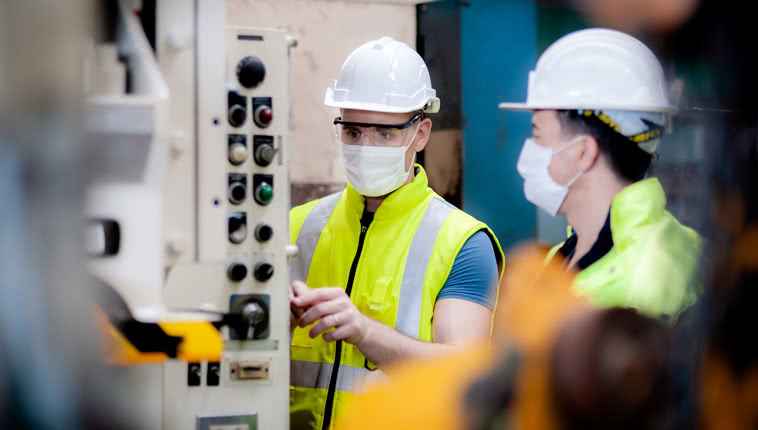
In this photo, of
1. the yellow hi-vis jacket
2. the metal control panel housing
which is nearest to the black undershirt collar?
the yellow hi-vis jacket

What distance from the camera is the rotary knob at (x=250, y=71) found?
1804 mm

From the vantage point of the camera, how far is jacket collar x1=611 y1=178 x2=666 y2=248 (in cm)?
140

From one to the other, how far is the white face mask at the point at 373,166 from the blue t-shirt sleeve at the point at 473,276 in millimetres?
293

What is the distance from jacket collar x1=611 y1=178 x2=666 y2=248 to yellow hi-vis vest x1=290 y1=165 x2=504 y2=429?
706 millimetres

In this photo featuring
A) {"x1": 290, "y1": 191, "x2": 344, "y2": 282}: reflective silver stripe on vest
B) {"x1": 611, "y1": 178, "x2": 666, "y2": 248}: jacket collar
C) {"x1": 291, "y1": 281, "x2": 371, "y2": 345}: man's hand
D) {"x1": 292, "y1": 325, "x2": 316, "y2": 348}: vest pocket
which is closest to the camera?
{"x1": 611, "y1": 178, "x2": 666, "y2": 248}: jacket collar

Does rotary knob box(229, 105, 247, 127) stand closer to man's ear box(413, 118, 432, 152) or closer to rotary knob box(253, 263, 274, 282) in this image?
rotary knob box(253, 263, 274, 282)

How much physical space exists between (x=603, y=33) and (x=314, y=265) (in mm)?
1088

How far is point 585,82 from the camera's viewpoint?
167 centimetres

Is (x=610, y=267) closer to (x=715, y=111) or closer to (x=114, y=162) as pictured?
(x=715, y=111)

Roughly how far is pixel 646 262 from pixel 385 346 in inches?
40.1

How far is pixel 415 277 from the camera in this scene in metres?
2.17

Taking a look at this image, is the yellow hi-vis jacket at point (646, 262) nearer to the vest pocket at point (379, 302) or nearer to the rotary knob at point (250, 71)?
the vest pocket at point (379, 302)

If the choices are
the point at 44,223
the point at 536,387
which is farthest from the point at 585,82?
the point at 44,223

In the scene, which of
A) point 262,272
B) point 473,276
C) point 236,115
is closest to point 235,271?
point 262,272
